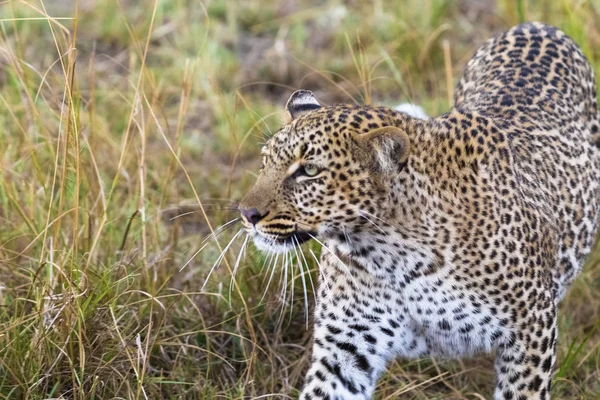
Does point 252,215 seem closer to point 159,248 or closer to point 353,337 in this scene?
point 353,337

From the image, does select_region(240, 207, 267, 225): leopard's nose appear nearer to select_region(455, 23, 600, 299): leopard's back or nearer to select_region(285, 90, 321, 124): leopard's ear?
select_region(285, 90, 321, 124): leopard's ear

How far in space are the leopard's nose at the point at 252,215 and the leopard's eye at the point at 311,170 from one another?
273mm

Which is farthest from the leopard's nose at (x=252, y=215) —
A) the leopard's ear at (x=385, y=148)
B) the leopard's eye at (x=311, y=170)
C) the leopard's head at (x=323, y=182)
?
the leopard's ear at (x=385, y=148)

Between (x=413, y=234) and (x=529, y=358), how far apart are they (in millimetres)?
864

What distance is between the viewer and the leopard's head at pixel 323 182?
4797mm

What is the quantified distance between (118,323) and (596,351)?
289 centimetres

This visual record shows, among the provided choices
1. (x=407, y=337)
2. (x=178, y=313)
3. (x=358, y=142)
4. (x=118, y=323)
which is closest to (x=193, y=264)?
(x=178, y=313)

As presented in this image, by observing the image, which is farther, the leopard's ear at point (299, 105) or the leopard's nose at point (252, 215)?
the leopard's ear at point (299, 105)

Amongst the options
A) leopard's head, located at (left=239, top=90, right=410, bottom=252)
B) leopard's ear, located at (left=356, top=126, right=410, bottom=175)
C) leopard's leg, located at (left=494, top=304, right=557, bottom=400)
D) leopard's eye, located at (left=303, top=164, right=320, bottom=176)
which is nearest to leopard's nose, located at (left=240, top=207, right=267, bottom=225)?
leopard's head, located at (left=239, top=90, right=410, bottom=252)

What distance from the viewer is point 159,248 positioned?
654 cm

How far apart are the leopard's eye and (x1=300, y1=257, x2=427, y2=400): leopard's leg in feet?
2.19

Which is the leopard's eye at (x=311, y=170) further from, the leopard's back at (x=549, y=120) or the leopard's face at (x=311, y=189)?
the leopard's back at (x=549, y=120)

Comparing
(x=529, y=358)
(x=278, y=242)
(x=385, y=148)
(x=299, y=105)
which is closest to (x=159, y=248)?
(x=299, y=105)

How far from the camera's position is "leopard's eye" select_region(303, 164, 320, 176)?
4.81 meters
